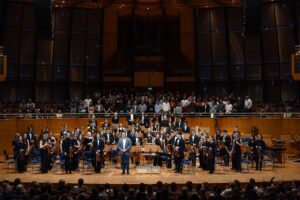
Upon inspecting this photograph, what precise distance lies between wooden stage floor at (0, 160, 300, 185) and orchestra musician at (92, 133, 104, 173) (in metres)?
0.28

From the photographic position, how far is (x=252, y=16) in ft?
41.7

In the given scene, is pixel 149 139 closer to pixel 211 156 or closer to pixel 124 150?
pixel 124 150

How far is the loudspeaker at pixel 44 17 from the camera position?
12422 mm

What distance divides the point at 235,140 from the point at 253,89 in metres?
9.65

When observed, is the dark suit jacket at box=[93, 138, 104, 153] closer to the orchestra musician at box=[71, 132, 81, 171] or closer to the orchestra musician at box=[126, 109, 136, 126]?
the orchestra musician at box=[71, 132, 81, 171]

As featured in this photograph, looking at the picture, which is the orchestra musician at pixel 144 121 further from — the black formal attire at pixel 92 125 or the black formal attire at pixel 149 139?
the black formal attire at pixel 149 139

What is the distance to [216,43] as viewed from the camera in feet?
79.3

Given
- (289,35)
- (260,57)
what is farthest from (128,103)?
(289,35)

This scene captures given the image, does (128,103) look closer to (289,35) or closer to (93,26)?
(93,26)

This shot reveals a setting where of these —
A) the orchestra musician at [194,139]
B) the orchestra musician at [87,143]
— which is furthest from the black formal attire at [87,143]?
the orchestra musician at [194,139]

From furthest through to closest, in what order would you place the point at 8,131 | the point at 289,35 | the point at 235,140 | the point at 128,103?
the point at 289,35
the point at 128,103
the point at 8,131
the point at 235,140

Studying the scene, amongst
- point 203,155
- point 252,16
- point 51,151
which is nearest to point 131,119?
point 203,155

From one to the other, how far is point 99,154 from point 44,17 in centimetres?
506

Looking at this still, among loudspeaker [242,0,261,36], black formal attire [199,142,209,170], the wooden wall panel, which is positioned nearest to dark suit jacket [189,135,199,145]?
black formal attire [199,142,209,170]
